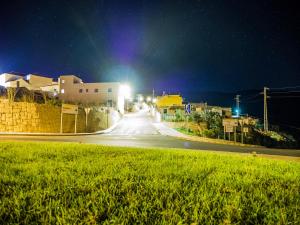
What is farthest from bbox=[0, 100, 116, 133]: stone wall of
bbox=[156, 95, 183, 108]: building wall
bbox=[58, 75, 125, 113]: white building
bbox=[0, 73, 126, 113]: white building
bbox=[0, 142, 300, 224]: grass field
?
bbox=[156, 95, 183, 108]: building wall

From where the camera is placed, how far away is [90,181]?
454 centimetres

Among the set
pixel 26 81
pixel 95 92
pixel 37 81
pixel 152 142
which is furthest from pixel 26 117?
pixel 37 81

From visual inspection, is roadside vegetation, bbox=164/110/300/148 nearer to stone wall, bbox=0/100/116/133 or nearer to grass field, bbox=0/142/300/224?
stone wall, bbox=0/100/116/133

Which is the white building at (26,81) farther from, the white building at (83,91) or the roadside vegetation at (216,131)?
the roadside vegetation at (216,131)

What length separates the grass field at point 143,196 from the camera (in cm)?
304

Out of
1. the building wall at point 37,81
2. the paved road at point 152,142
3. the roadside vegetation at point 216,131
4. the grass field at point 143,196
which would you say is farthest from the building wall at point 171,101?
the grass field at point 143,196

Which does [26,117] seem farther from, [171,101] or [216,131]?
[171,101]

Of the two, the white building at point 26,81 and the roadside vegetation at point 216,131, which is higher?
the white building at point 26,81

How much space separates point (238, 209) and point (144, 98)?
362 feet

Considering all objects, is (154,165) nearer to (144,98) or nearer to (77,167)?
(77,167)

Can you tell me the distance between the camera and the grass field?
3.04 metres

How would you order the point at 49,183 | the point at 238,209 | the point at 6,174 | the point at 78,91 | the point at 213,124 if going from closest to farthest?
the point at 238,209 → the point at 49,183 → the point at 6,174 → the point at 213,124 → the point at 78,91

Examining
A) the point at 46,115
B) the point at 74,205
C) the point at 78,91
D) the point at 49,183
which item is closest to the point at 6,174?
the point at 49,183

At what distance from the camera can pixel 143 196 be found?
150 inches
